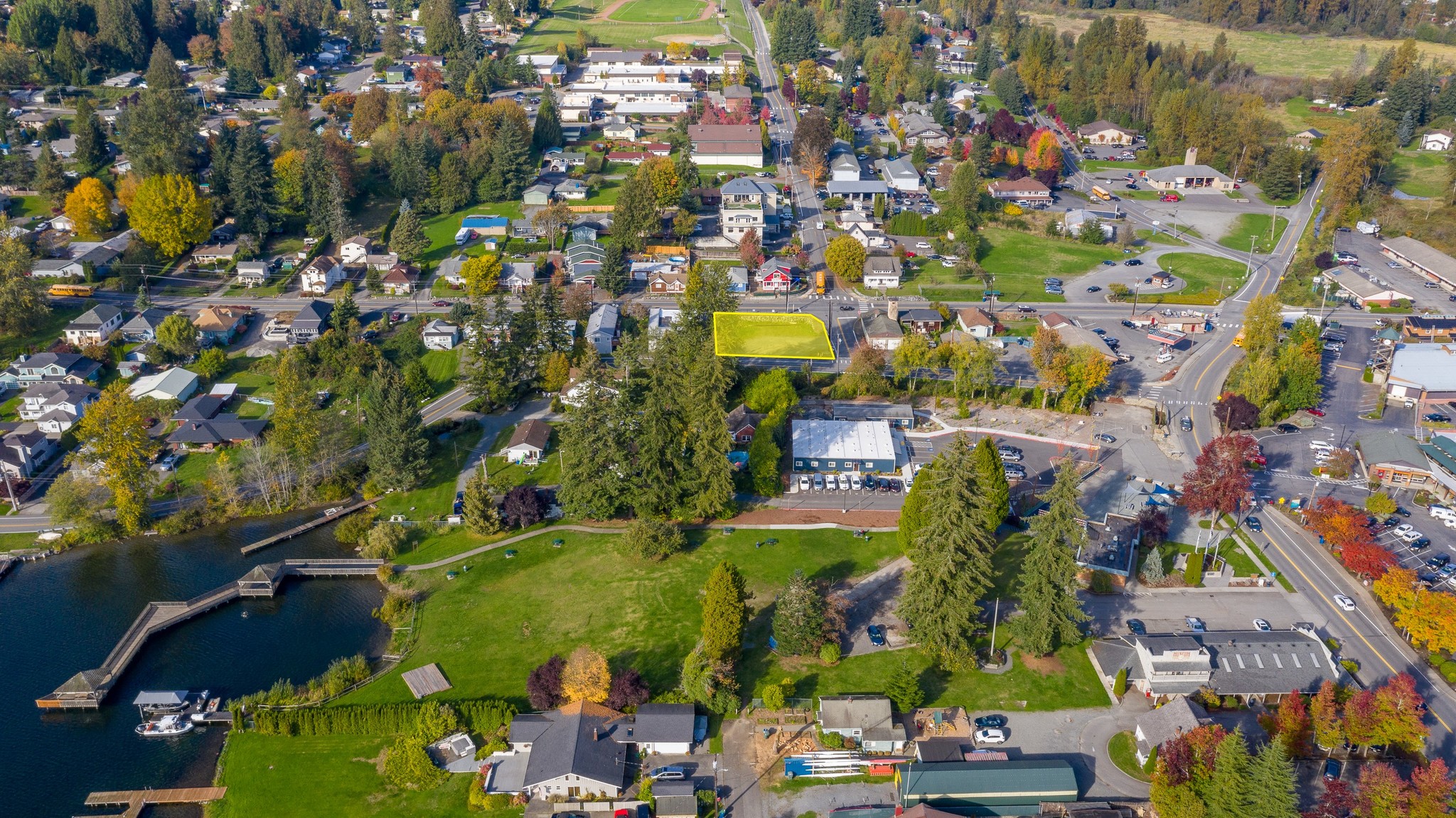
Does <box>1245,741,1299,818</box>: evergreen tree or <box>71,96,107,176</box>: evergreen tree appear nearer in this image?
<box>1245,741,1299,818</box>: evergreen tree

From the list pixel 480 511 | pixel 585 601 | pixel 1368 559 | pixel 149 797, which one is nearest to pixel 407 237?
pixel 480 511

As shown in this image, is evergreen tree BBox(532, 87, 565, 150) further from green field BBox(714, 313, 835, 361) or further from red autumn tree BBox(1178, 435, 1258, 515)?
red autumn tree BBox(1178, 435, 1258, 515)

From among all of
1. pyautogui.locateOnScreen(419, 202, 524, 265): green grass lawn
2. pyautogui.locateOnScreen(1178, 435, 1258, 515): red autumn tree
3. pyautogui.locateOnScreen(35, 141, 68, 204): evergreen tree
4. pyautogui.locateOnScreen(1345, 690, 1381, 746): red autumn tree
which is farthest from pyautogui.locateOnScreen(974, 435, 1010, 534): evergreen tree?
pyautogui.locateOnScreen(35, 141, 68, 204): evergreen tree

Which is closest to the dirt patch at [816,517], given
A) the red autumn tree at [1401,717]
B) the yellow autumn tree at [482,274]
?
the red autumn tree at [1401,717]

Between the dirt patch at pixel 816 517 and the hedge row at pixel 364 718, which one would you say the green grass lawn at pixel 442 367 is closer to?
the dirt patch at pixel 816 517

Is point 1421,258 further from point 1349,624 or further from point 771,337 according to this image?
point 771,337

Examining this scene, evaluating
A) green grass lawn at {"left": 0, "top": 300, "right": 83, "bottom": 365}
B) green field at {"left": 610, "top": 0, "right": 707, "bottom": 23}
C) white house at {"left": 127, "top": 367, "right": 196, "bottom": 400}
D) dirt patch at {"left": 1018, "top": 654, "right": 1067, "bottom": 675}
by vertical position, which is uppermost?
green field at {"left": 610, "top": 0, "right": 707, "bottom": 23}

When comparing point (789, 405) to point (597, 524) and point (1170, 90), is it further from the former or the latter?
point (1170, 90)
